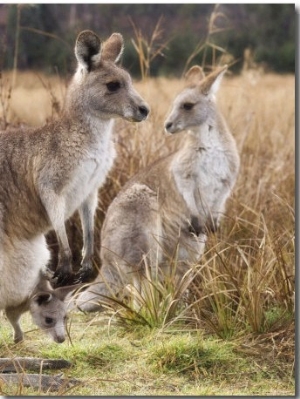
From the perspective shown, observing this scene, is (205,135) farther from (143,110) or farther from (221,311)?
(143,110)

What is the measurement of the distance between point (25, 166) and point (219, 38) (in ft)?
24.7

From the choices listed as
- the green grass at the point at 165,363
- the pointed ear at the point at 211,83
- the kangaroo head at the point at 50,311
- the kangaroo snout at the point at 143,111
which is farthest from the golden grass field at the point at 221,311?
the kangaroo snout at the point at 143,111

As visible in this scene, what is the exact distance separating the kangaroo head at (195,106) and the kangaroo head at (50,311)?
198 cm

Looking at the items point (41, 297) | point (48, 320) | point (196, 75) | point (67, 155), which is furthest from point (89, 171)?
point (196, 75)

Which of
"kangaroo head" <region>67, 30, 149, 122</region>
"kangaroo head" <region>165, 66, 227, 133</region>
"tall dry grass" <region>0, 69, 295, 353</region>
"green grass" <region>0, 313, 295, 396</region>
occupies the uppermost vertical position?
"kangaroo head" <region>67, 30, 149, 122</region>

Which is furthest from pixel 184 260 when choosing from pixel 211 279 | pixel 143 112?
pixel 143 112

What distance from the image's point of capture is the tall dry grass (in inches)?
241

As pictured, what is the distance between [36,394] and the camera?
16.6 ft

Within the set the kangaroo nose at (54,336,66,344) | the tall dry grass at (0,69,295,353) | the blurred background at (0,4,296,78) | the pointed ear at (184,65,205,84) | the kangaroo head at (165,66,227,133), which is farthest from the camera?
the blurred background at (0,4,296,78)

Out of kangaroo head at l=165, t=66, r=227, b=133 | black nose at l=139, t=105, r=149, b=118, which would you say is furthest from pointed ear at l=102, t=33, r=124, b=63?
kangaroo head at l=165, t=66, r=227, b=133

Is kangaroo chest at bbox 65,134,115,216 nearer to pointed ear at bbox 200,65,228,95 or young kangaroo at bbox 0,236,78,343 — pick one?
young kangaroo at bbox 0,236,78,343

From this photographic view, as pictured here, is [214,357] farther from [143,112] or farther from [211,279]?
[143,112]

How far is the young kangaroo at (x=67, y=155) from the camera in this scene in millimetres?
5414

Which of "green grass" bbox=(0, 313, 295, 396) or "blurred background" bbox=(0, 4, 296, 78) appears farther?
"blurred background" bbox=(0, 4, 296, 78)
